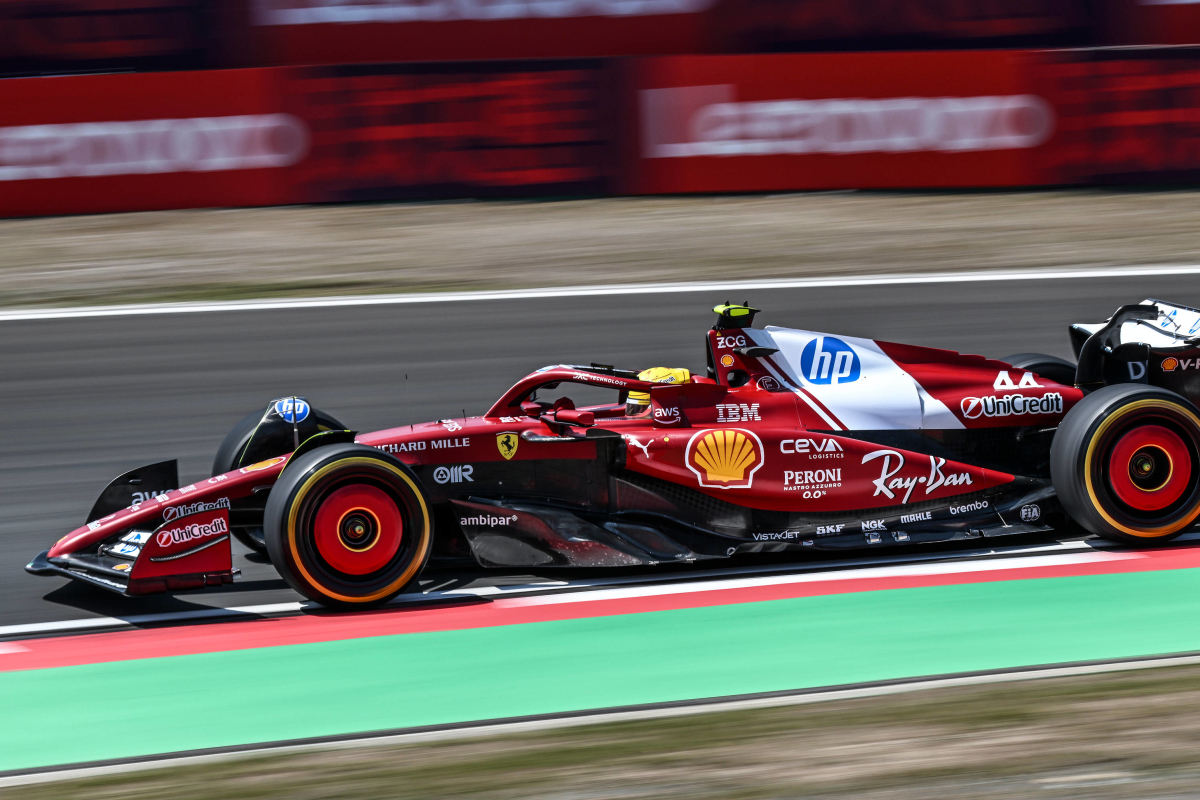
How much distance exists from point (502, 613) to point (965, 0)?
46.5 feet

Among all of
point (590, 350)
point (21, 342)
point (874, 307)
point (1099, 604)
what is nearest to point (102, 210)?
point (21, 342)

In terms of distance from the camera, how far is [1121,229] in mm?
14102

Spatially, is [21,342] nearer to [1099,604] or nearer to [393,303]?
[393,303]

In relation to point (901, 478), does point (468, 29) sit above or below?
above

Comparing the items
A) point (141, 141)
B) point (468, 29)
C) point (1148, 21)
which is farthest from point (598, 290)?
point (1148, 21)

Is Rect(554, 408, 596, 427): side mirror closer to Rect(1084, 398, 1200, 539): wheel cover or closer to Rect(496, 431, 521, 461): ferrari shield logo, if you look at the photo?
Rect(496, 431, 521, 461): ferrari shield logo

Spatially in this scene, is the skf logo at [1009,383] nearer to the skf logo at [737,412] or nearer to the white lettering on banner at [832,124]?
the skf logo at [737,412]

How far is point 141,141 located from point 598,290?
551 cm

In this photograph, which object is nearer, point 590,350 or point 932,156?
point 590,350

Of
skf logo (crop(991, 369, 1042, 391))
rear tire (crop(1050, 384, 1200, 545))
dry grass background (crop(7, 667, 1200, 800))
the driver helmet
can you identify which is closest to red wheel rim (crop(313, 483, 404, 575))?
the driver helmet

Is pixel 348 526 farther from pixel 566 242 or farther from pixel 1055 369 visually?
pixel 566 242

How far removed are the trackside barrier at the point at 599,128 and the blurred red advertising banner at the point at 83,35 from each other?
2702mm

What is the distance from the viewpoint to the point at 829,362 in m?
7.08

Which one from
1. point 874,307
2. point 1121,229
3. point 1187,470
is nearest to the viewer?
point 1187,470
